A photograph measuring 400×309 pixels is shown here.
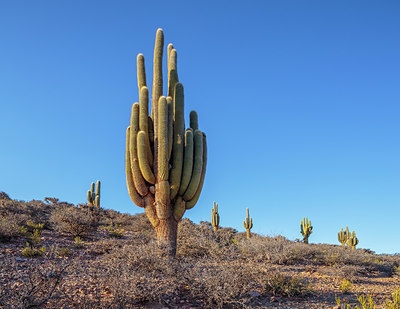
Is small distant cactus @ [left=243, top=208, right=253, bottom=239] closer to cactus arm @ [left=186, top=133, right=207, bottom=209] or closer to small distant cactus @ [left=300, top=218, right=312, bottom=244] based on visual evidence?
small distant cactus @ [left=300, top=218, right=312, bottom=244]

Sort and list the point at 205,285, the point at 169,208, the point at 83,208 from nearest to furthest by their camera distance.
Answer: the point at 205,285 → the point at 169,208 → the point at 83,208

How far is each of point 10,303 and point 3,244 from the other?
20.5 ft

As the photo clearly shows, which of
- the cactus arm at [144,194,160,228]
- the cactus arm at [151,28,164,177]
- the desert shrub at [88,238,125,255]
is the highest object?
the cactus arm at [151,28,164,177]

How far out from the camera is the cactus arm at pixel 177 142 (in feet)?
29.7

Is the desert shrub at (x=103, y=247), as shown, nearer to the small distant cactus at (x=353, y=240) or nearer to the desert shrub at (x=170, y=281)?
the desert shrub at (x=170, y=281)

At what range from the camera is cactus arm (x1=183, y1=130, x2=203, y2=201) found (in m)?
9.20

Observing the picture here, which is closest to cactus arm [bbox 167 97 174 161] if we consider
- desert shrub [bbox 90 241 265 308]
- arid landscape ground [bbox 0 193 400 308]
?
arid landscape ground [bbox 0 193 400 308]

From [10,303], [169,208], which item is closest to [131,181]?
[169,208]

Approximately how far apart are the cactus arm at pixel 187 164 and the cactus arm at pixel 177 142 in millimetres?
133

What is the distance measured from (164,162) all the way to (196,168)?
3.57 ft

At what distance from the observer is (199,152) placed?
9602 mm

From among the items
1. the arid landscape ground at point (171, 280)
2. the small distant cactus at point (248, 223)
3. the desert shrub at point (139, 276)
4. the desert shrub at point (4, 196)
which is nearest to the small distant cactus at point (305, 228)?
the small distant cactus at point (248, 223)

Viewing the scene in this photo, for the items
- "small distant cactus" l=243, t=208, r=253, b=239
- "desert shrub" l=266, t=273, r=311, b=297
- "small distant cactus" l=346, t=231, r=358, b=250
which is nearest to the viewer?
"desert shrub" l=266, t=273, r=311, b=297

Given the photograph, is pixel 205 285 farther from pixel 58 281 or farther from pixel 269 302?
pixel 58 281
